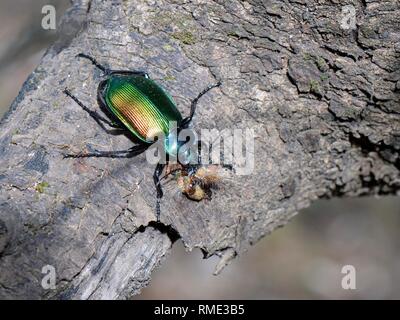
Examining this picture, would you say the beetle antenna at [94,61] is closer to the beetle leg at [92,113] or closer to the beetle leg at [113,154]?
the beetle leg at [92,113]

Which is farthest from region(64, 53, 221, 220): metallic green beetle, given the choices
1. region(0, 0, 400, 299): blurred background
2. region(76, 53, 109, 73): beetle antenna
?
region(0, 0, 400, 299): blurred background

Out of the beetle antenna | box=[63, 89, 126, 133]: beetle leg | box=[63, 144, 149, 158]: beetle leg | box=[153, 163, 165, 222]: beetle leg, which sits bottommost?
box=[153, 163, 165, 222]: beetle leg

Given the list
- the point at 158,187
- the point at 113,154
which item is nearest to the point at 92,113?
the point at 113,154

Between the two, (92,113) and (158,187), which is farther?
(92,113)

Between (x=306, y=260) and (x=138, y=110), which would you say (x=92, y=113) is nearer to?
(x=138, y=110)

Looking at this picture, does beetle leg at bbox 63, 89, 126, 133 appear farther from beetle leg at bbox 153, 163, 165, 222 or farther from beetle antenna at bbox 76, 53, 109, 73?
beetle leg at bbox 153, 163, 165, 222
